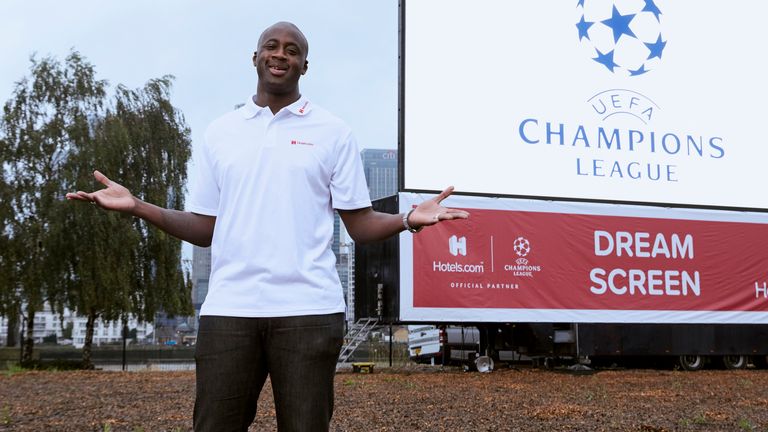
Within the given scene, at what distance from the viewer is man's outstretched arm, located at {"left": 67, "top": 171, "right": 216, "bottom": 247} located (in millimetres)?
2223

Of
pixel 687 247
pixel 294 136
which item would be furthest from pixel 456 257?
pixel 294 136

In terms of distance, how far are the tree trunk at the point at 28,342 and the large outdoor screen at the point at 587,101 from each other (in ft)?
33.9

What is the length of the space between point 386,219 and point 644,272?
13940 mm

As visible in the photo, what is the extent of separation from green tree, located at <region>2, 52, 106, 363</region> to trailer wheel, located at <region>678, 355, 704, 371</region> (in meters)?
13.5

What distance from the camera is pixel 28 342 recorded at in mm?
18688

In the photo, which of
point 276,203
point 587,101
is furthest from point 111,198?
point 587,101

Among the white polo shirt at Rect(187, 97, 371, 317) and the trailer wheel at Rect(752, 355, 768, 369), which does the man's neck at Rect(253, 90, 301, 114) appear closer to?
the white polo shirt at Rect(187, 97, 371, 317)

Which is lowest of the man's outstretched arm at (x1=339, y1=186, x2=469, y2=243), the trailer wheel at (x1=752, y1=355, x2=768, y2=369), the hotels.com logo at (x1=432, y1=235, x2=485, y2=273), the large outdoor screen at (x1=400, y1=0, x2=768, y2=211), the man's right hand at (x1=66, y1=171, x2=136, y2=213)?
the trailer wheel at (x1=752, y1=355, x2=768, y2=369)

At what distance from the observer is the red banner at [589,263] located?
45.5 ft

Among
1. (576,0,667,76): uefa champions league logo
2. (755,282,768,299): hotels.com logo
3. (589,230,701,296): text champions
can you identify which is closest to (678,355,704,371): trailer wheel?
(589,230,701,296): text champions

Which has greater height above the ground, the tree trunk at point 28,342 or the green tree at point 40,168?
the green tree at point 40,168

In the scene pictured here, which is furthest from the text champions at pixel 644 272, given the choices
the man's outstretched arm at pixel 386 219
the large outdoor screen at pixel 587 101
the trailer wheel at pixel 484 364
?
the man's outstretched arm at pixel 386 219

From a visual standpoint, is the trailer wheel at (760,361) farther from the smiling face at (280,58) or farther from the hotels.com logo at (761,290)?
the smiling face at (280,58)

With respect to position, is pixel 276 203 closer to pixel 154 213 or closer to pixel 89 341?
pixel 154 213
